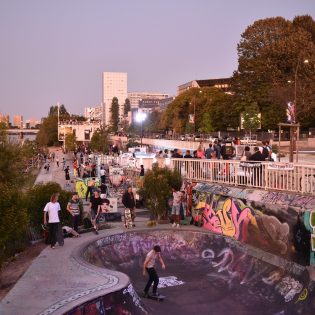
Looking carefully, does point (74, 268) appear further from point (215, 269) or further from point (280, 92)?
point (280, 92)

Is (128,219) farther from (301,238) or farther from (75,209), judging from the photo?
(301,238)

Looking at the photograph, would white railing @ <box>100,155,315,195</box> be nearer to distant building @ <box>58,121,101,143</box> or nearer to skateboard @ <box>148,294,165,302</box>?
skateboard @ <box>148,294,165,302</box>

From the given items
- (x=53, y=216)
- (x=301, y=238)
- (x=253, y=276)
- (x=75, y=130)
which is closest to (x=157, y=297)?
(x=253, y=276)

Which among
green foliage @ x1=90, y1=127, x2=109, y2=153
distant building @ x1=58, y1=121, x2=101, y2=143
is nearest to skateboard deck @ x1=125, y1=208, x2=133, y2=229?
green foliage @ x1=90, y1=127, x2=109, y2=153

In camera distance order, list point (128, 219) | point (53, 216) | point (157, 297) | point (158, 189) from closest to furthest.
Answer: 1. point (157, 297)
2. point (53, 216)
3. point (128, 219)
4. point (158, 189)

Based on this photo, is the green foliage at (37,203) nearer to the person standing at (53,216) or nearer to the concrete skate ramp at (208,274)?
the person standing at (53,216)

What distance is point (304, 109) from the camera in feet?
156

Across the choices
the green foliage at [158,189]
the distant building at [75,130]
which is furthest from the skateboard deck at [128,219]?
the distant building at [75,130]

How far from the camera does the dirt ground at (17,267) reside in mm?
11362

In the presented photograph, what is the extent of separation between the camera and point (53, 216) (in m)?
14.6

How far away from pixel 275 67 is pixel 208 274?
1673 inches

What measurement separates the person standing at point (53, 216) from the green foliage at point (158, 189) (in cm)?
530

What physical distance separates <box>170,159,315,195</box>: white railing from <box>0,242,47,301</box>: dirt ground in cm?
736

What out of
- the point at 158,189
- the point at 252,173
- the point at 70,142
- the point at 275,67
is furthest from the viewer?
the point at 70,142
